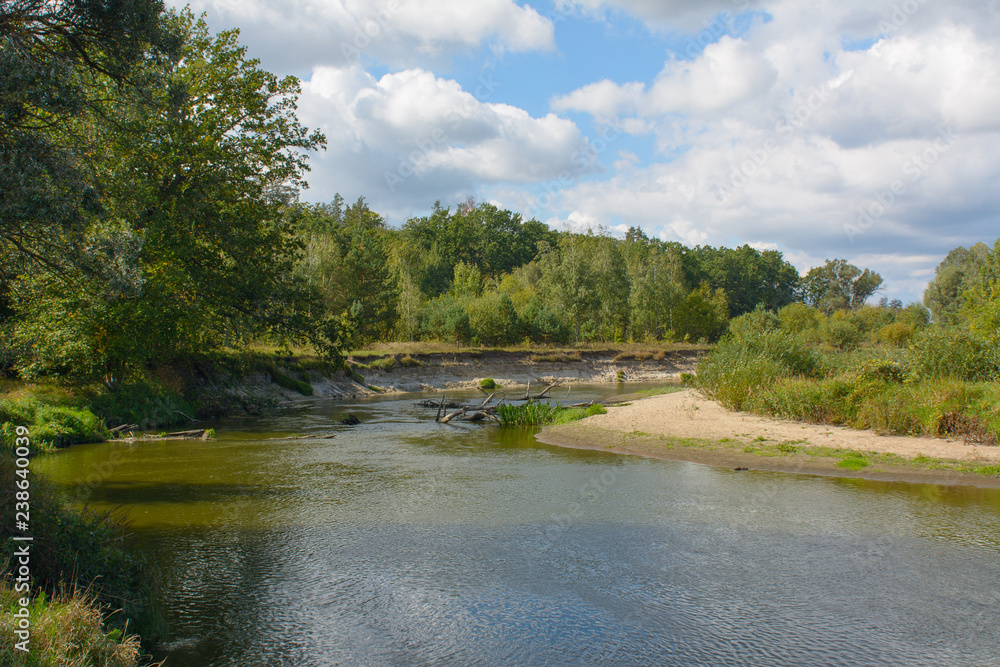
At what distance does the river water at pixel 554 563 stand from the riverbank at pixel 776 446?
1.12 metres

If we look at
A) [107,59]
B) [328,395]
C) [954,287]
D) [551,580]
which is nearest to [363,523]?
[551,580]

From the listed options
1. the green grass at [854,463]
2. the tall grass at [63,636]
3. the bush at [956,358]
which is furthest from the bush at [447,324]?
the tall grass at [63,636]

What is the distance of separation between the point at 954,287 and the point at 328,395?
7543 centimetres

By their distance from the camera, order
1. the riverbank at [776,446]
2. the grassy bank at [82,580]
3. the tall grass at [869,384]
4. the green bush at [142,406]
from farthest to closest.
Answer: the green bush at [142,406]
the tall grass at [869,384]
the riverbank at [776,446]
the grassy bank at [82,580]

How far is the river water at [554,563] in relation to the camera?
7.42 m

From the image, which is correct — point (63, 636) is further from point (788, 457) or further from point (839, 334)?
point (839, 334)

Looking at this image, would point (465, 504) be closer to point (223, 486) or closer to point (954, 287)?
point (223, 486)

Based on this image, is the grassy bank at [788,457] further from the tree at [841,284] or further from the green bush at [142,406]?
the tree at [841,284]

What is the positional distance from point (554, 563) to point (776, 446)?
10.9m

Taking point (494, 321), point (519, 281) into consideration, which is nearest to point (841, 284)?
point (519, 281)

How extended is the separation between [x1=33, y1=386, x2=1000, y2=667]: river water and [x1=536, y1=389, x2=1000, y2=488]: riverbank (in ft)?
3.68

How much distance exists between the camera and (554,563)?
995 centimetres

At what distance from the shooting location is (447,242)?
329 feet

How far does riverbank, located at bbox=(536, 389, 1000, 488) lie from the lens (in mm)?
15594
